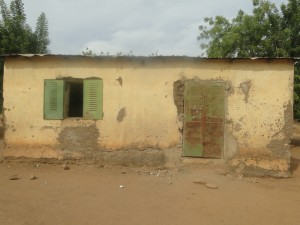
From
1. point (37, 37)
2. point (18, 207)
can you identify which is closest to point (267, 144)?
point (18, 207)

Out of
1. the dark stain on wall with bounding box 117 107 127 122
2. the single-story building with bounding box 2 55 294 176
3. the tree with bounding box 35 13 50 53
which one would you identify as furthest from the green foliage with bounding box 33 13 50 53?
the dark stain on wall with bounding box 117 107 127 122

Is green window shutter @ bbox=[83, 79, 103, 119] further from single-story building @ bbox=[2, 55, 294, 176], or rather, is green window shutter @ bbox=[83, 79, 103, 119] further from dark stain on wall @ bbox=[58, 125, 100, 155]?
dark stain on wall @ bbox=[58, 125, 100, 155]

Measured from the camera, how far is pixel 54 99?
7.63 m

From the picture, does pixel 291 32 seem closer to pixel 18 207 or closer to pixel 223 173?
pixel 223 173

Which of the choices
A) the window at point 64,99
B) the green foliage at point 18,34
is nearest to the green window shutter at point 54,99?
the window at point 64,99

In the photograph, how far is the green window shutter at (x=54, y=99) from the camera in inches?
299

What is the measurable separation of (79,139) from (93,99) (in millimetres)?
1061

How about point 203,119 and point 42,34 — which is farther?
point 42,34

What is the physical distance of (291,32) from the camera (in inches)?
527

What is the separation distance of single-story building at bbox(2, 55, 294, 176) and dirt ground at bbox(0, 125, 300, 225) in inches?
16.2

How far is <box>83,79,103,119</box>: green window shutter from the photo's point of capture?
7547 mm

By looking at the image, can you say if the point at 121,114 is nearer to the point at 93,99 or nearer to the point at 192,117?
the point at 93,99

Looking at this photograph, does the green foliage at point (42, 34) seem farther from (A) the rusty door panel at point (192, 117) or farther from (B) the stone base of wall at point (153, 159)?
(A) the rusty door panel at point (192, 117)

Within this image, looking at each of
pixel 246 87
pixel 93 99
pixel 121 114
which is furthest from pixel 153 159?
pixel 246 87
